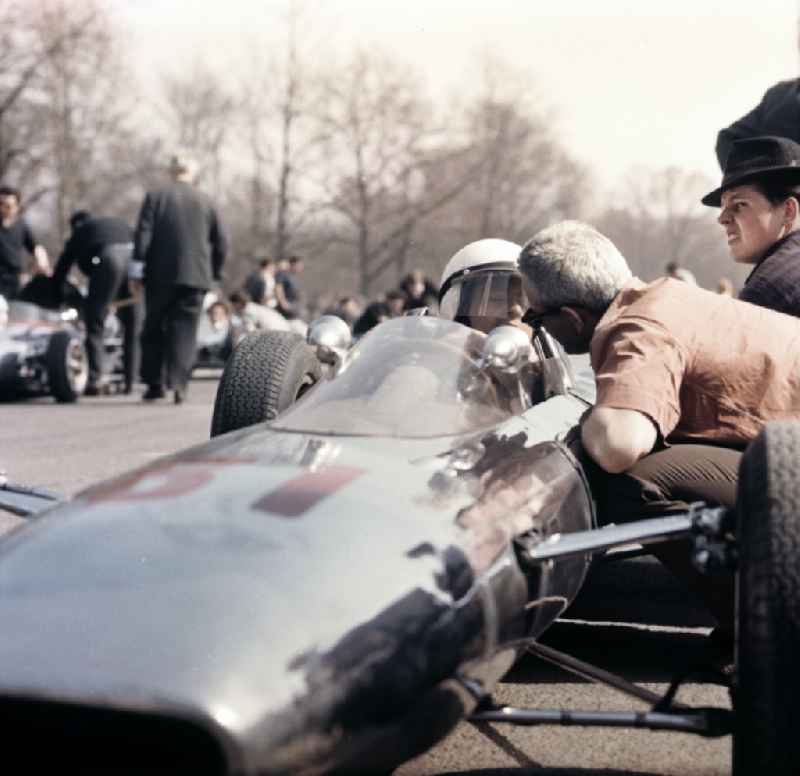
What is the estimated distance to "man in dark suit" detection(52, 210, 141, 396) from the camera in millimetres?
13836

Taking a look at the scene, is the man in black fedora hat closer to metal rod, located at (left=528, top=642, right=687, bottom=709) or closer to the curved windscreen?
the curved windscreen

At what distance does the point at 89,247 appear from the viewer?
1390cm

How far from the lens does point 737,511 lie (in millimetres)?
2730

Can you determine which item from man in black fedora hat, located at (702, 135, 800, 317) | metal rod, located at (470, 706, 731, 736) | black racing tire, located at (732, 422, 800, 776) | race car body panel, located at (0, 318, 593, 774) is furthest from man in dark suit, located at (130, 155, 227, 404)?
black racing tire, located at (732, 422, 800, 776)

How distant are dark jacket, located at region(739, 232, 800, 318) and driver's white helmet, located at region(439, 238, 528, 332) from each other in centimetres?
89

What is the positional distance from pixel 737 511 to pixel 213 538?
1.03 m

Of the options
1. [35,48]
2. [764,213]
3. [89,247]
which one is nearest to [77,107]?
[35,48]

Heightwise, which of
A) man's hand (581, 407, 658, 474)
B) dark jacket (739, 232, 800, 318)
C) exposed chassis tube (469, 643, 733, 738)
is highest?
dark jacket (739, 232, 800, 318)

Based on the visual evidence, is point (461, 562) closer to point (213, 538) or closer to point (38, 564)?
point (213, 538)

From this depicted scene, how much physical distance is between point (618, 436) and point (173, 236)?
9.22 meters

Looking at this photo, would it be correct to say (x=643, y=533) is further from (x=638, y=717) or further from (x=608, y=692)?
(x=608, y=692)

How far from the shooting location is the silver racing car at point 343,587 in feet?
6.92

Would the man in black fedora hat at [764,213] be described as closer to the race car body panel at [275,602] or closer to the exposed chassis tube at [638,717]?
the race car body panel at [275,602]

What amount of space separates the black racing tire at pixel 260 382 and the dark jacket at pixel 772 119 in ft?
6.62
